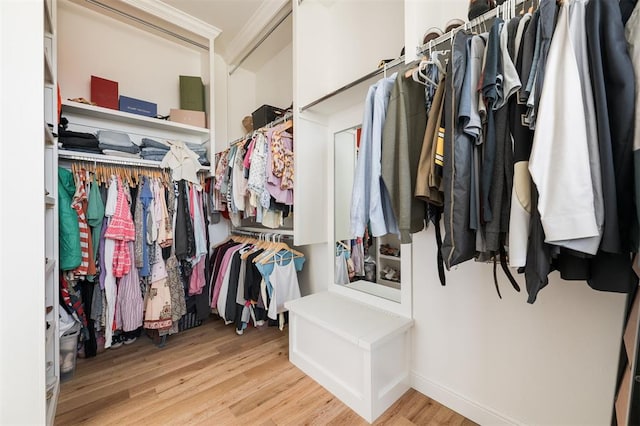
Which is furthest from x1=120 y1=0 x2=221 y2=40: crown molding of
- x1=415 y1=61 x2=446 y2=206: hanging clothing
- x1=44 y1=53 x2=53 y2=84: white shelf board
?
x1=415 y1=61 x2=446 y2=206: hanging clothing

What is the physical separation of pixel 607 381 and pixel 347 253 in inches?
54.2

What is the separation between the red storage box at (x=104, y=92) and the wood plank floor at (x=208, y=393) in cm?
196

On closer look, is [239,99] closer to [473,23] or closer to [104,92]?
[104,92]

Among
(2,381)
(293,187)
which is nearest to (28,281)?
(2,381)

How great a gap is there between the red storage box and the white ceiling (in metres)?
0.82

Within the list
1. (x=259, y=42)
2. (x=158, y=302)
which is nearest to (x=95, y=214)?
(x=158, y=302)

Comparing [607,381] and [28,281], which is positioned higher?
[28,281]

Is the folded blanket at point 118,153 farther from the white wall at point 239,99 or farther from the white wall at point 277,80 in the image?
the white wall at point 277,80

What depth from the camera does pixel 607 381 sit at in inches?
38.0

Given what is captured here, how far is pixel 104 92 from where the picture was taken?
2.11m

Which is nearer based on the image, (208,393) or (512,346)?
(512,346)

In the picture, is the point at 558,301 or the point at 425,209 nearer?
the point at 558,301

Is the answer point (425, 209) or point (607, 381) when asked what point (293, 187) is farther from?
point (607, 381)

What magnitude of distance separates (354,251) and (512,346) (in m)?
1.03
